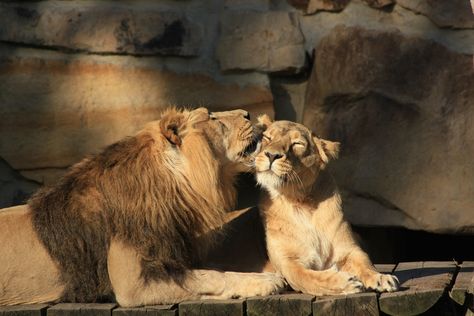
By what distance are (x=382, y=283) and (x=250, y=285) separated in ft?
1.64

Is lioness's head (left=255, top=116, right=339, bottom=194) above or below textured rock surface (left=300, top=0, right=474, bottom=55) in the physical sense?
below

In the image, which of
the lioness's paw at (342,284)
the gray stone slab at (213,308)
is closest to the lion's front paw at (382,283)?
the lioness's paw at (342,284)

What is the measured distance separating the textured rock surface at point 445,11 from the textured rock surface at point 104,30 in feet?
3.17

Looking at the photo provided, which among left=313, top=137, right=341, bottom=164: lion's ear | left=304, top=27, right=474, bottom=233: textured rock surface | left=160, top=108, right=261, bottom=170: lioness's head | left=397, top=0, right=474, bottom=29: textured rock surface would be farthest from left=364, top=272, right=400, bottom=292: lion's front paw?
left=397, top=0, right=474, bottom=29: textured rock surface

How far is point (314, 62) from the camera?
5590mm

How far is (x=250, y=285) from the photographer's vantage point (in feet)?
15.5

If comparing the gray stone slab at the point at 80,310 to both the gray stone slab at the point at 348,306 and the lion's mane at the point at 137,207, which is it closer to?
the lion's mane at the point at 137,207

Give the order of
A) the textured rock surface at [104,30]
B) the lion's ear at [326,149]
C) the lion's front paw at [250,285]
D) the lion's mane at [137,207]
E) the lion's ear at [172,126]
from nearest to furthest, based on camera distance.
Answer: the lion's front paw at [250,285] < the lion's mane at [137,207] < the lion's ear at [172,126] < the lion's ear at [326,149] < the textured rock surface at [104,30]

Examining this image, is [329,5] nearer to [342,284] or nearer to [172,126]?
[172,126]

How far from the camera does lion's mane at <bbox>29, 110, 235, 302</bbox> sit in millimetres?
4848

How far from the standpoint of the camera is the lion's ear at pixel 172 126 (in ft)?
16.4

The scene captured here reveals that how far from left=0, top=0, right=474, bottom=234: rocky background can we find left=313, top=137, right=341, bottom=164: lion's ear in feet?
1.49

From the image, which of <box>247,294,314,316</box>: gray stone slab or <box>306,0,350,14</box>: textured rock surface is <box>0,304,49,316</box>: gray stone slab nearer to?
<box>247,294,314,316</box>: gray stone slab

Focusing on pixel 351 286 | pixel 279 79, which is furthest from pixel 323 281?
pixel 279 79
